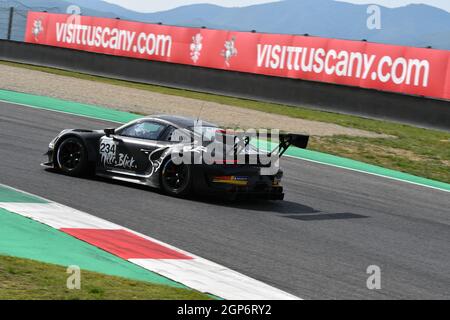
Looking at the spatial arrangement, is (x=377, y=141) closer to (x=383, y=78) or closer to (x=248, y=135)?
(x=383, y=78)

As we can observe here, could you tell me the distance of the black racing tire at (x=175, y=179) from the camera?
12.0 m

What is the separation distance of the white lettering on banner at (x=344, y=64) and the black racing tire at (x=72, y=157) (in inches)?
548

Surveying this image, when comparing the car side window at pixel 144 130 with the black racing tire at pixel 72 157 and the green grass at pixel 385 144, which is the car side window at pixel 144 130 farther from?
the green grass at pixel 385 144

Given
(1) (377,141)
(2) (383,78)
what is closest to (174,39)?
(2) (383,78)

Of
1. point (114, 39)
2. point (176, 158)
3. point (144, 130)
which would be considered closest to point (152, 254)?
point (176, 158)

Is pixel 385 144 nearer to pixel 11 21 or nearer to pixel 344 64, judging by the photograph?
pixel 344 64

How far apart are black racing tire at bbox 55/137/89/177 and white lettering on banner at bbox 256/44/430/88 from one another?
45.7 ft

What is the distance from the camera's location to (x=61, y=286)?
6.76 metres

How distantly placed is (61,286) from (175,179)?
5.42 m

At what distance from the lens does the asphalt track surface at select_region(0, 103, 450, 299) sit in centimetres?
852

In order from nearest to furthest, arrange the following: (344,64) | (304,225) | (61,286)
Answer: (61,286)
(304,225)
(344,64)

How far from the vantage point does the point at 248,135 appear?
39.1 feet

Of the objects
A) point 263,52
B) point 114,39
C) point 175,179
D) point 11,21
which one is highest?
point 11,21

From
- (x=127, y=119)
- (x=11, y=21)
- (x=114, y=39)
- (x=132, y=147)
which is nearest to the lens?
(x=132, y=147)
